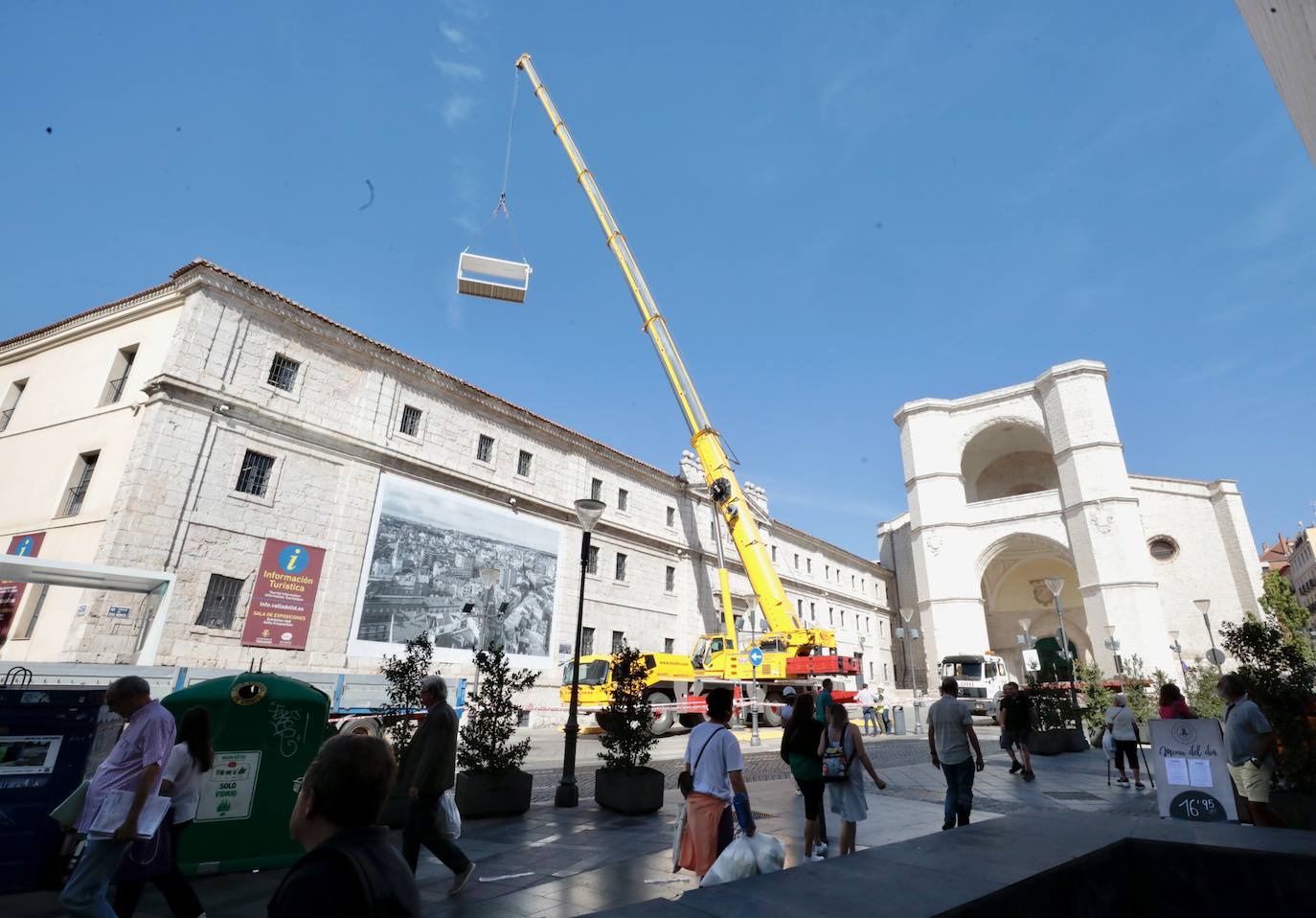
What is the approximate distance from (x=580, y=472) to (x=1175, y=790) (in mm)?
23591

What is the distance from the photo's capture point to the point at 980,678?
28.6 meters

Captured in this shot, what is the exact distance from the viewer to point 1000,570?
4459cm

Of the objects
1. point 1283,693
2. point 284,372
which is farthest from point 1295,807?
point 284,372

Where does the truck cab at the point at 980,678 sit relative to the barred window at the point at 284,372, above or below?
below

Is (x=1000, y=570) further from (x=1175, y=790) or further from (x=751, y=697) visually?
(x=1175, y=790)

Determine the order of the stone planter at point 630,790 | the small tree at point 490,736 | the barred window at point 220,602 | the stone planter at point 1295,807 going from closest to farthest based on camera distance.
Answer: the stone planter at point 1295,807 < the small tree at point 490,736 < the stone planter at point 630,790 < the barred window at point 220,602

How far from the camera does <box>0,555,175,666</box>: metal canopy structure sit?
1175cm

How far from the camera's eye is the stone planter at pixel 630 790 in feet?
28.2

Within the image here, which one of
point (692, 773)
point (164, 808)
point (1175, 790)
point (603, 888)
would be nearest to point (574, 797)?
point (603, 888)

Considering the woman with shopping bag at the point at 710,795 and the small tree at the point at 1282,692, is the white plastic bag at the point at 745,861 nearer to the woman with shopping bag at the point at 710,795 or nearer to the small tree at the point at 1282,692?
the woman with shopping bag at the point at 710,795

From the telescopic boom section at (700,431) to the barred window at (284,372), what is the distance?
15.2 meters

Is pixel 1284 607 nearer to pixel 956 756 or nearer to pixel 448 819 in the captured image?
pixel 956 756

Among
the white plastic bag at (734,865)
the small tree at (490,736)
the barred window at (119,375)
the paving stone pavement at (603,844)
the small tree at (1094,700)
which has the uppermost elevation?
the barred window at (119,375)

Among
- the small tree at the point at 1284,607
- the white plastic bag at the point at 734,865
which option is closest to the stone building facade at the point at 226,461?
the white plastic bag at the point at 734,865
